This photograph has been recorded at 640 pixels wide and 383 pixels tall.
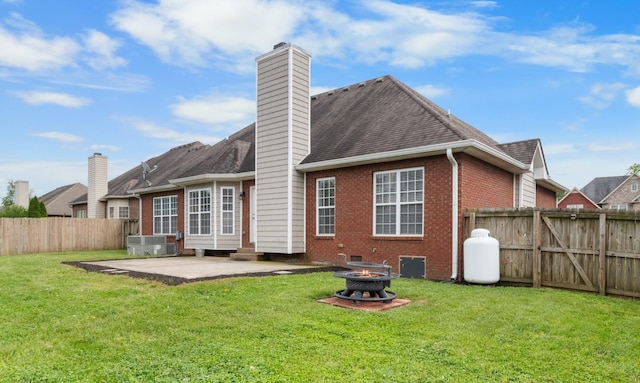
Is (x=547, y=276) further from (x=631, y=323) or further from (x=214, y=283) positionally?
(x=214, y=283)

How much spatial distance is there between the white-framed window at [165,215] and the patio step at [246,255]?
5.22 m

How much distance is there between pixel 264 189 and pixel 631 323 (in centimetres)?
1000

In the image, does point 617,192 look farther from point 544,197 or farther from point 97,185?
point 97,185

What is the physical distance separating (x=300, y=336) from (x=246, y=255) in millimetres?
9580

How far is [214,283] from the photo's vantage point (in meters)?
8.01

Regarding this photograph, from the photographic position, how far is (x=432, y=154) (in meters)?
10.3

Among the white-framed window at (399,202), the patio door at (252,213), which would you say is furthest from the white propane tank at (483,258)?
the patio door at (252,213)

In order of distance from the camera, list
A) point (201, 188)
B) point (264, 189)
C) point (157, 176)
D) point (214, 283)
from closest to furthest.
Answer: point (214, 283) → point (264, 189) → point (201, 188) → point (157, 176)

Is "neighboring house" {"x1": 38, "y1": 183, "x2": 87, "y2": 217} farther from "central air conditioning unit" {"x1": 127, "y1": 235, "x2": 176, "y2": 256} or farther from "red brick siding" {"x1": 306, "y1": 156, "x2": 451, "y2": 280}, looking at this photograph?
"red brick siding" {"x1": 306, "y1": 156, "x2": 451, "y2": 280}

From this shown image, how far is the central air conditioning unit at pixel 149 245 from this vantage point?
1761 centimetres

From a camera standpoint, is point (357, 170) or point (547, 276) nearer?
point (547, 276)

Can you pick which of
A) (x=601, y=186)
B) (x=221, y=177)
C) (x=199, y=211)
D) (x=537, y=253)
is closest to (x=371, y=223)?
(x=537, y=253)

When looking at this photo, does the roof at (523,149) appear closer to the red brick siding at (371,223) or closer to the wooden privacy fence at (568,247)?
the red brick siding at (371,223)

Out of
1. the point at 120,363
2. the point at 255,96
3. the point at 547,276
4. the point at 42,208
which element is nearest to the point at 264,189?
the point at 255,96
